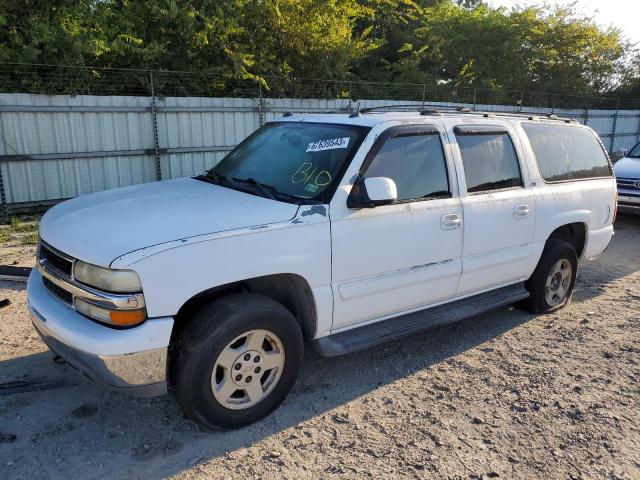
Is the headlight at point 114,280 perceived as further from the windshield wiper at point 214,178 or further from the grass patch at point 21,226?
the grass patch at point 21,226

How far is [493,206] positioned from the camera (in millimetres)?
4375

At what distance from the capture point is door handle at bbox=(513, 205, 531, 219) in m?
4.57

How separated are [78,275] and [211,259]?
0.75m

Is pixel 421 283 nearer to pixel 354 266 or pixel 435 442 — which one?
pixel 354 266

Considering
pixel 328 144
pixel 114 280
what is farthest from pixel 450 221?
pixel 114 280

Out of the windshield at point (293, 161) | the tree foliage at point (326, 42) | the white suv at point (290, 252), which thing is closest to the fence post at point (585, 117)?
the tree foliage at point (326, 42)

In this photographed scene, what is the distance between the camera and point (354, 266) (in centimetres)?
356

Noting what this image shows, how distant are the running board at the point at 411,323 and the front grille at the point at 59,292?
1.56m

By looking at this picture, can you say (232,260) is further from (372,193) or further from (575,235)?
(575,235)

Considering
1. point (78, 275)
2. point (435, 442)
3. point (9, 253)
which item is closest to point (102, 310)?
point (78, 275)

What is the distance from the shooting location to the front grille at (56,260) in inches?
121

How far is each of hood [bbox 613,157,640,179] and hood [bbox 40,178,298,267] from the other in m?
8.68

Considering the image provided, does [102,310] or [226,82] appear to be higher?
[226,82]

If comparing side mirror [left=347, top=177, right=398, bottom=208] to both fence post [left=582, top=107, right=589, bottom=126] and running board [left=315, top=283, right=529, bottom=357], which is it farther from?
fence post [left=582, top=107, right=589, bottom=126]
